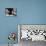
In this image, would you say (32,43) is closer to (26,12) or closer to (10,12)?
(26,12)

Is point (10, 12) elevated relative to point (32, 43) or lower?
elevated

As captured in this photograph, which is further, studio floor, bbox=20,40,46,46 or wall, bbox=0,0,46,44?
wall, bbox=0,0,46,44

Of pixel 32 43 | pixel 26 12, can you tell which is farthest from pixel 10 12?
pixel 32 43

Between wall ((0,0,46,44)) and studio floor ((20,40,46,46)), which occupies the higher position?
wall ((0,0,46,44))

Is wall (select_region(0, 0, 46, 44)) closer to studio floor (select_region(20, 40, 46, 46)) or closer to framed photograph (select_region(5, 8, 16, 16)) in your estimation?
framed photograph (select_region(5, 8, 16, 16))

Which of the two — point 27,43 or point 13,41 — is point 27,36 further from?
point 13,41

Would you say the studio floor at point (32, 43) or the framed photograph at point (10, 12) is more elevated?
the framed photograph at point (10, 12)

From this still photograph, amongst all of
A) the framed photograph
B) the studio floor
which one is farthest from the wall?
the studio floor

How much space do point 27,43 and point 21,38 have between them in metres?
0.17

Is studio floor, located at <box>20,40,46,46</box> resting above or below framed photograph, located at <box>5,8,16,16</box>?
below

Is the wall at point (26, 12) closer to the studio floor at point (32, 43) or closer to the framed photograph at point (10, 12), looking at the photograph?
the framed photograph at point (10, 12)

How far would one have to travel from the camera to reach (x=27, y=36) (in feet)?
8.95

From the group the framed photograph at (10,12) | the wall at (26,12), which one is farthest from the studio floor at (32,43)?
the framed photograph at (10,12)

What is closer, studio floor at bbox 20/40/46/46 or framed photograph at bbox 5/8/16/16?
studio floor at bbox 20/40/46/46
